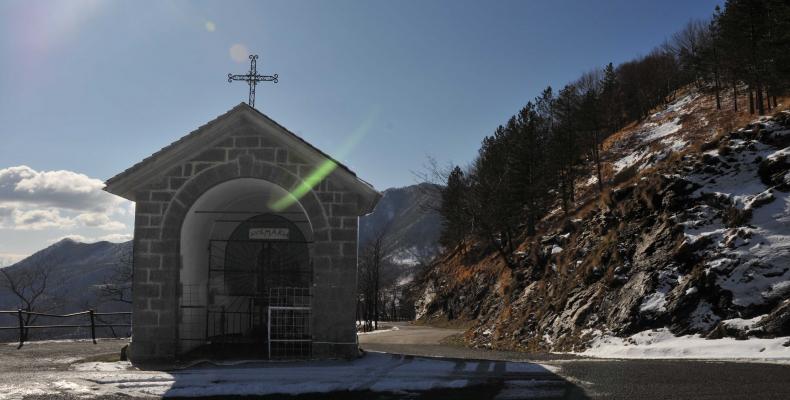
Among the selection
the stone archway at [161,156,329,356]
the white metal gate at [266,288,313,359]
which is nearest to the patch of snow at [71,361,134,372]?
the stone archway at [161,156,329,356]

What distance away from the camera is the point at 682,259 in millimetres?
15258

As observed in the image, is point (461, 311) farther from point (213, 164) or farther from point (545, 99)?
point (213, 164)

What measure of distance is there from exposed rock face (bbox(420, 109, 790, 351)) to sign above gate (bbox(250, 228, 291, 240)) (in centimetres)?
905

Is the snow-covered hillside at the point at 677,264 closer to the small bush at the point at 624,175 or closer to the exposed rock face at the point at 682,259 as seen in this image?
the exposed rock face at the point at 682,259

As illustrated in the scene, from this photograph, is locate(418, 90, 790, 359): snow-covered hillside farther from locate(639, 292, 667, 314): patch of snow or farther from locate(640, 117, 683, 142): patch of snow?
locate(640, 117, 683, 142): patch of snow

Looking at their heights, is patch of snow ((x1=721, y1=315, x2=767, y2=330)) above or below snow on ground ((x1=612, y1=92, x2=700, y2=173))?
below

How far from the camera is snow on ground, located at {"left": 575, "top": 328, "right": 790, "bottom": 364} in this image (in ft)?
35.1

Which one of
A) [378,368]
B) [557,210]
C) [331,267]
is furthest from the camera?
[557,210]

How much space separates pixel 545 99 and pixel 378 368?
39.9 m

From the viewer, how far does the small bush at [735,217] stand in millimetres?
15047

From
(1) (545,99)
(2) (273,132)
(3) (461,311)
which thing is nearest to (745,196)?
(2) (273,132)

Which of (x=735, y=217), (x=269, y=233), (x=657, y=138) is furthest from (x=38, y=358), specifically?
(x=657, y=138)

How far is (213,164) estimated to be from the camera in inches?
450

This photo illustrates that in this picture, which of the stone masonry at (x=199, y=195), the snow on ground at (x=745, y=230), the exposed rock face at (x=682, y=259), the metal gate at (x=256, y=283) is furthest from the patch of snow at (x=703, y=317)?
the metal gate at (x=256, y=283)
